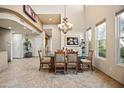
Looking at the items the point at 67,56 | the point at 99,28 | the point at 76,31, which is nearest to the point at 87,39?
the point at 76,31

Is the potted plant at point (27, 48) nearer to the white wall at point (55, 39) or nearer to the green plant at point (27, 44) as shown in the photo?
the green plant at point (27, 44)

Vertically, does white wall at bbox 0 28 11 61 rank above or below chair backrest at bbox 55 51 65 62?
above

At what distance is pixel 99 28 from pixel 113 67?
114 inches

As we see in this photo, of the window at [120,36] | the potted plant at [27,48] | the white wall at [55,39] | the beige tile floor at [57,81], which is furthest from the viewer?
the potted plant at [27,48]

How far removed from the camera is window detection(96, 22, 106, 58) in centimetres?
734

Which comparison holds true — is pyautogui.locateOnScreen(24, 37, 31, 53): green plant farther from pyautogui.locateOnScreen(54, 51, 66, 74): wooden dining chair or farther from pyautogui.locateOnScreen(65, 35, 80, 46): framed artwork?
pyautogui.locateOnScreen(54, 51, 66, 74): wooden dining chair

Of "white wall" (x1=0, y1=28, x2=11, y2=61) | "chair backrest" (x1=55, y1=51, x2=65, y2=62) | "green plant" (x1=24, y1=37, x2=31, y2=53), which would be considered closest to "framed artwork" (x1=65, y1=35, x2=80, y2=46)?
"white wall" (x1=0, y1=28, x2=11, y2=61)

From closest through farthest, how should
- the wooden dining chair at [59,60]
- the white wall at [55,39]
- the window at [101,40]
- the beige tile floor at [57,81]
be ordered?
the beige tile floor at [57,81]
the wooden dining chair at [59,60]
the window at [101,40]
the white wall at [55,39]

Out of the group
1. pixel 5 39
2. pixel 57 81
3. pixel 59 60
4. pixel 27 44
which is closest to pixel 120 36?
pixel 57 81

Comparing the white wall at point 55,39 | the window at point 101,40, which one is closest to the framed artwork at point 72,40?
the white wall at point 55,39

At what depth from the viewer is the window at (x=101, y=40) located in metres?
7.34

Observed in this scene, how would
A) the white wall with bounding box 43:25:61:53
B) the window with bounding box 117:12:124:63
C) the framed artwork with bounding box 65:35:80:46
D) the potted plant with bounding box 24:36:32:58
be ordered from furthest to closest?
the potted plant with bounding box 24:36:32:58 → the white wall with bounding box 43:25:61:53 → the framed artwork with bounding box 65:35:80:46 → the window with bounding box 117:12:124:63

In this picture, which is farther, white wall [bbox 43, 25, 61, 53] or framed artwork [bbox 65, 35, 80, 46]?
white wall [bbox 43, 25, 61, 53]
